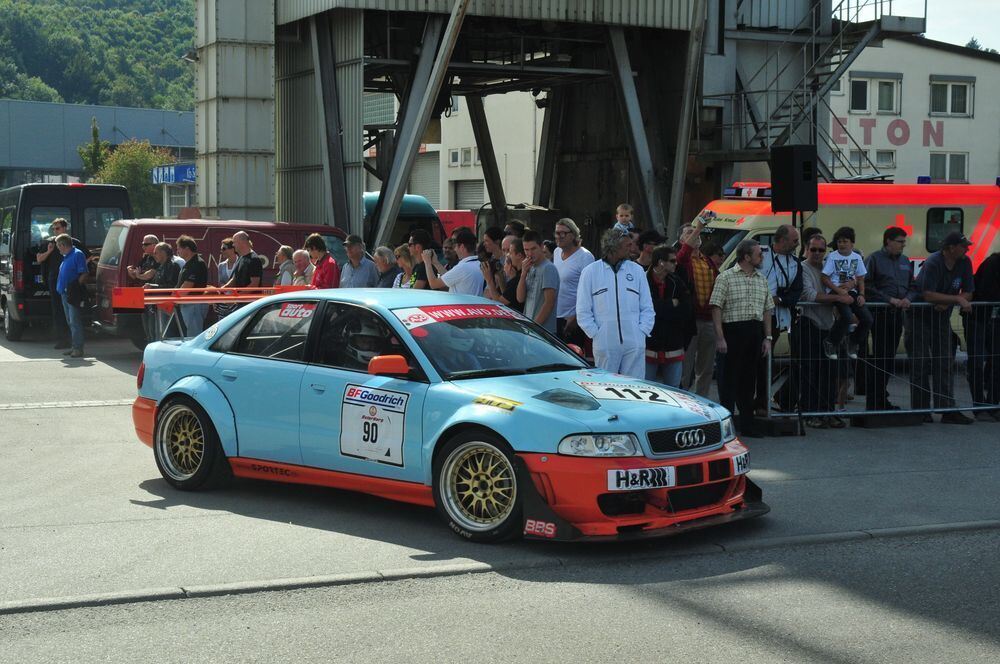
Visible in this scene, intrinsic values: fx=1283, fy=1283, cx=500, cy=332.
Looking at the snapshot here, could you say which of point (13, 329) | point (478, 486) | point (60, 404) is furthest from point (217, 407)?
point (13, 329)

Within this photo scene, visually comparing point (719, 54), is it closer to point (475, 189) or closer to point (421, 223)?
point (421, 223)

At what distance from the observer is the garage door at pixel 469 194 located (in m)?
55.6

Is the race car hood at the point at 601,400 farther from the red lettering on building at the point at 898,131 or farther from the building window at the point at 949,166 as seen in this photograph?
the building window at the point at 949,166

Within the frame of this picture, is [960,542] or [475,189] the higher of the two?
[475,189]

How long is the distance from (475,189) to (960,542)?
162ft

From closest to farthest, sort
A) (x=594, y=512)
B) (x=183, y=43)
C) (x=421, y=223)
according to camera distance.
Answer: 1. (x=594, y=512)
2. (x=421, y=223)
3. (x=183, y=43)

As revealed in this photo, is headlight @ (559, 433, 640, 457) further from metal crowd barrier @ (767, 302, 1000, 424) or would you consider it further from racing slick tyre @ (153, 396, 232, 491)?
metal crowd barrier @ (767, 302, 1000, 424)

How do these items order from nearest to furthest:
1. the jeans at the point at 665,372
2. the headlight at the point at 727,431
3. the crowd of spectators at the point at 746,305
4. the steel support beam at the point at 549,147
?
the headlight at the point at 727,431 < the crowd of spectators at the point at 746,305 < the jeans at the point at 665,372 < the steel support beam at the point at 549,147

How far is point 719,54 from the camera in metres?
27.0

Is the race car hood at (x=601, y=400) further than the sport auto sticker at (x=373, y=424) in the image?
No

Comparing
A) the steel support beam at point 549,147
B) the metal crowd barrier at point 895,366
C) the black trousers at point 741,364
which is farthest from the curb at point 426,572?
the steel support beam at point 549,147

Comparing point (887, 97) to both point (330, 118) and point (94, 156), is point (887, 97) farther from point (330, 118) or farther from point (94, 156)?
point (94, 156)

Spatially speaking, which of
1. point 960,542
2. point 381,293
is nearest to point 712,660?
point 960,542

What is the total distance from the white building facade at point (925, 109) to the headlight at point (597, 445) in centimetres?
4445
